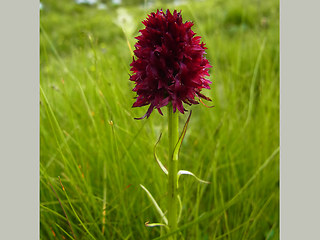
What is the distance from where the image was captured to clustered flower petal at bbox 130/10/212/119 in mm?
691

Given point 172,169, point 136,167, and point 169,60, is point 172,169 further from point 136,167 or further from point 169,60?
point 136,167

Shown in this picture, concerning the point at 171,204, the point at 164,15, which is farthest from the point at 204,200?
the point at 164,15

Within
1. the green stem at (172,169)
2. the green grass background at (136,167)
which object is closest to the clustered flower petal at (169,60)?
the green stem at (172,169)

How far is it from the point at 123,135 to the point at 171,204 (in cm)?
60

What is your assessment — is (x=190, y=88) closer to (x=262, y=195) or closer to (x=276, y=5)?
(x=262, y=195)

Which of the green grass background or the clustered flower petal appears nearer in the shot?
the clustered flower petal

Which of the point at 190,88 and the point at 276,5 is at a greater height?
the point at 276,5

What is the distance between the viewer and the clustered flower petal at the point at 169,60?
691mm

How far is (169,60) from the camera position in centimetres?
70

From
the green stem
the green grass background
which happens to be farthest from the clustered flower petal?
the green grass background

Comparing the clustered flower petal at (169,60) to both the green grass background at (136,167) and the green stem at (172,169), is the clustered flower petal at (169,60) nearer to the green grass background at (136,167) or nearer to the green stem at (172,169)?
the green stem at (172,169)

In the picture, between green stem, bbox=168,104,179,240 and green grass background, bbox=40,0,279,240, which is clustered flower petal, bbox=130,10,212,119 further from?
green grass background, bbox=40,0,279,240

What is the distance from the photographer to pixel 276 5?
11.1 ft

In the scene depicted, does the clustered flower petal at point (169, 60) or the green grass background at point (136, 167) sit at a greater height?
the clustered flower petal at point (169, 60)
